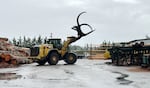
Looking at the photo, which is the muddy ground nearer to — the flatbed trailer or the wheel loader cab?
the flatbed trailer

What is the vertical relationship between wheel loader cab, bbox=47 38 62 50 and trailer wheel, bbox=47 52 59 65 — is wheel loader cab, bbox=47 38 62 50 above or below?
above

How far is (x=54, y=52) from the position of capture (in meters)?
36.0

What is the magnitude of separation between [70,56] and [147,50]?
7.57 meters

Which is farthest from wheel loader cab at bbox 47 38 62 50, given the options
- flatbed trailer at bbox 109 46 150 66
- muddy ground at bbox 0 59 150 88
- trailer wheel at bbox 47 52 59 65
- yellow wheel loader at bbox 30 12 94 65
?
muddy ground at bbox 0 59 150 88

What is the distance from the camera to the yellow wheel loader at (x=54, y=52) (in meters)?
35.8

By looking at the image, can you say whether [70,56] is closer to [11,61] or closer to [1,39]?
[11,61]

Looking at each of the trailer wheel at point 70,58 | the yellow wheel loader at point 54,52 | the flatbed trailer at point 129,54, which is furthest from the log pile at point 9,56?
the flatbed trailer at point 129,54

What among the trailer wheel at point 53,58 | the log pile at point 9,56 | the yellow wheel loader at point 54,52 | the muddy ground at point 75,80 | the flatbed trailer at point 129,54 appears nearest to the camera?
the muddy ground at point 75,80

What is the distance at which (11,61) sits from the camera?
35.9 meters

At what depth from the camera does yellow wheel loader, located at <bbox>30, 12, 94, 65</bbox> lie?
35.8m

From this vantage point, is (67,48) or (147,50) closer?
(147,50)

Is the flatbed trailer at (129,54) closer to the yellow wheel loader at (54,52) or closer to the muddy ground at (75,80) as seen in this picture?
the yellow wheel loader at (54,52)

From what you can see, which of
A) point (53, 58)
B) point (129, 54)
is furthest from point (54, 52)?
point (129, 54)

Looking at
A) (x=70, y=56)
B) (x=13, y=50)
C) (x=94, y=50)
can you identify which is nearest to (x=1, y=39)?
(x=13, y=50)
